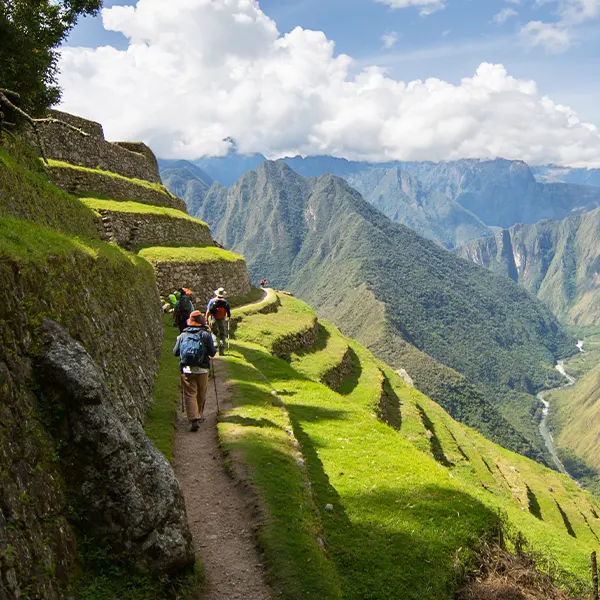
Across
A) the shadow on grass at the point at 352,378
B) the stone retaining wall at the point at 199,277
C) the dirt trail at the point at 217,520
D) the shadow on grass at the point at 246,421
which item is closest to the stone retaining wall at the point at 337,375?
the shadow on grass at the point at 352,378

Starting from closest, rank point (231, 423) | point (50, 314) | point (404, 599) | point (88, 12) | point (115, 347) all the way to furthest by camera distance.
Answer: point (50, 314)
point (404, 599)
point (115, 347)
point (231, 423)
point (88, 12)

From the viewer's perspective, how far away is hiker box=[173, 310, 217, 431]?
12602mm

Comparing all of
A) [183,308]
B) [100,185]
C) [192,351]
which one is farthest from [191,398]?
[100,185]

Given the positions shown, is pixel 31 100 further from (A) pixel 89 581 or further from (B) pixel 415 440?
(B) pixel 415 440

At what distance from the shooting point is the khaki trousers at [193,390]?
42.2 feet

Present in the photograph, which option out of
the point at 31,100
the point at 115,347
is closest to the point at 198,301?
the point at 31,100

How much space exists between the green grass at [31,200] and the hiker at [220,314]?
19.6ft

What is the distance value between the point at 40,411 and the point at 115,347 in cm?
450

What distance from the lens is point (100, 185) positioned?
34156 millimetres

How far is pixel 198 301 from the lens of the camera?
33.4 m

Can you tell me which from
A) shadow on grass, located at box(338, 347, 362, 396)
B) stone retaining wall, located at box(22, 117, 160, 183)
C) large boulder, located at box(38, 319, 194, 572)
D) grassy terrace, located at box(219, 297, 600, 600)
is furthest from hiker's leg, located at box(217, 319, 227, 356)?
large boulder, located at box(38, 319, 194, 572)

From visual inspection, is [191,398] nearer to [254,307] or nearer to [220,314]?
[220,314]

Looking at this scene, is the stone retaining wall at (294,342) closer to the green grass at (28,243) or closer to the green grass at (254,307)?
the green grass at (254,307)

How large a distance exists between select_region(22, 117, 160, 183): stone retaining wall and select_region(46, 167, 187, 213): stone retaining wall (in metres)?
2.11
